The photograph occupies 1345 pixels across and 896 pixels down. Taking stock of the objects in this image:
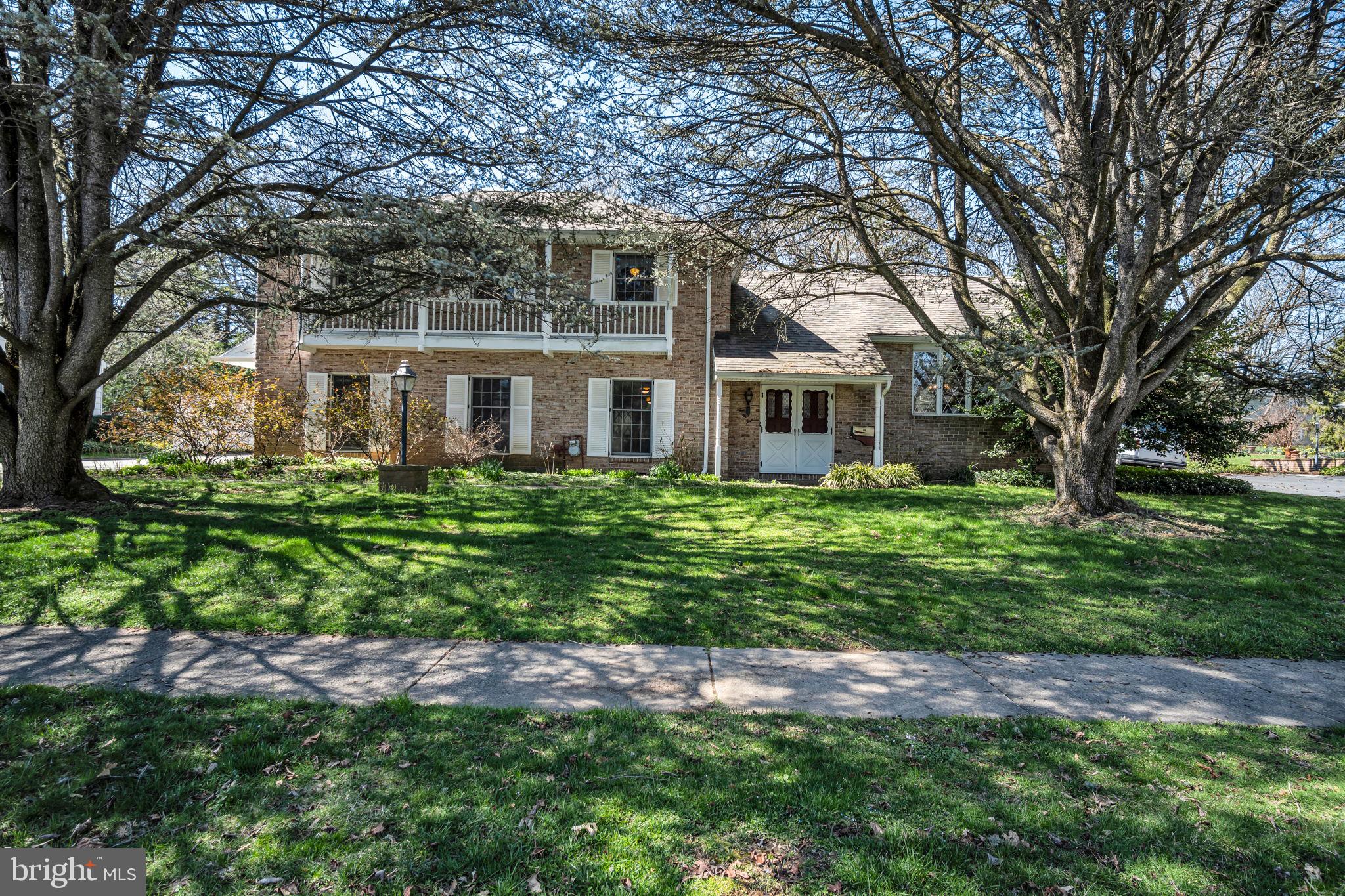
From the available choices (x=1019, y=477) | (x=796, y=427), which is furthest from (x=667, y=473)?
(x=1019, y=477)

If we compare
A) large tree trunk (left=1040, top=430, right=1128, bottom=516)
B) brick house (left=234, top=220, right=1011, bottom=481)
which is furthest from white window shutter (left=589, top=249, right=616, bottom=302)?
large tree trunk (left=1040, top=430, right=1128, bottom=516)

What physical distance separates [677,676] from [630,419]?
38.8 ft

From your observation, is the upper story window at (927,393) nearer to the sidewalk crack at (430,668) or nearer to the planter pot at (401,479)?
the planter pot at (401,479)

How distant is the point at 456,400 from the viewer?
51.0 ft

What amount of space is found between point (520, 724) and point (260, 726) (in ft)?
4.45

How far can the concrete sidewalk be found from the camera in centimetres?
386

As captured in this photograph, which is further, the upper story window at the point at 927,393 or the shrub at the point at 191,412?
the upper story window at the point at 927,393

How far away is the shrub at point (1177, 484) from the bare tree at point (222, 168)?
13.2 m

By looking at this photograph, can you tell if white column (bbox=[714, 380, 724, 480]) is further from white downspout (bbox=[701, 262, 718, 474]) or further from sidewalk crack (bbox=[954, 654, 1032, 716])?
sidewalk crack (bbox=[954, 654, 1032, 716])

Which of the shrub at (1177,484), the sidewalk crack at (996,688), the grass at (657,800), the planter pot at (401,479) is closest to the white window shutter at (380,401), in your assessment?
the planter pot at (401,479)

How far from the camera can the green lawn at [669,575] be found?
5203 millimetres

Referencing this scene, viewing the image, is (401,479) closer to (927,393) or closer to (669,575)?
(669,575)

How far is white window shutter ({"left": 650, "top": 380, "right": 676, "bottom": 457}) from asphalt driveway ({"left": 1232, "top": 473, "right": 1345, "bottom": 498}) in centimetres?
1385

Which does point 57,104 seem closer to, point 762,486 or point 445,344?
point 445,344
